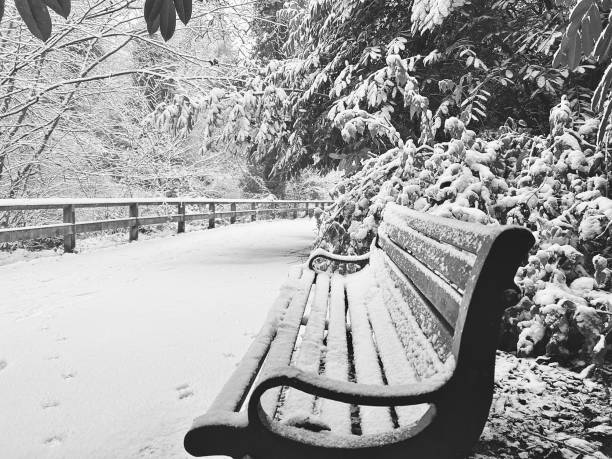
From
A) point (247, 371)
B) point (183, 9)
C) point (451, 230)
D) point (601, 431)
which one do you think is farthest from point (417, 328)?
point (183, 9)

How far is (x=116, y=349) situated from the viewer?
3.30 meters

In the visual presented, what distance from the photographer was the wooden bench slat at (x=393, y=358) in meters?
1.54

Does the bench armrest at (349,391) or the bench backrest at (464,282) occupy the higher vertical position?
the bench backrest at (464,282)

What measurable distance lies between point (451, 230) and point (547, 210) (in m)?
1.97

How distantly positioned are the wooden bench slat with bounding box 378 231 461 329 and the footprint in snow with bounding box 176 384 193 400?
1.40m

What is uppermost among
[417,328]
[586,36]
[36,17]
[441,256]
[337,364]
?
[586,36]

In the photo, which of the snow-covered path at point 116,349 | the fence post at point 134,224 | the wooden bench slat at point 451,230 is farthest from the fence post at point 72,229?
the wooden bench slat at point 451,230

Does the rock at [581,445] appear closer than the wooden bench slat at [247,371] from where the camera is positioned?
No

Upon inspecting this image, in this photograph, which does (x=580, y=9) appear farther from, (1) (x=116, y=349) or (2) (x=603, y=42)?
(1) (x=116, y=349)

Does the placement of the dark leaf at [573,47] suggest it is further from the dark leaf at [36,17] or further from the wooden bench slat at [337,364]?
the dark leaf at [36,17]

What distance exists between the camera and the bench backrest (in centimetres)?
119

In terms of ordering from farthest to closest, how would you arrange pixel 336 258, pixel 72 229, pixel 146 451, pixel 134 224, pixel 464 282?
pixel 134 224 → pixel 72 229 → pixel 336 258 → pixel 146 451 → pixel 464 282

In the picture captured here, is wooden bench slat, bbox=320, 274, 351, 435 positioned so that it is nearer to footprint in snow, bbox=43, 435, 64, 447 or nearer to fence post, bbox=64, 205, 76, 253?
footprint in snow, bbox=43, 435, 64, 447

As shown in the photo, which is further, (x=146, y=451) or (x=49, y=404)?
(x=49, y=404)
